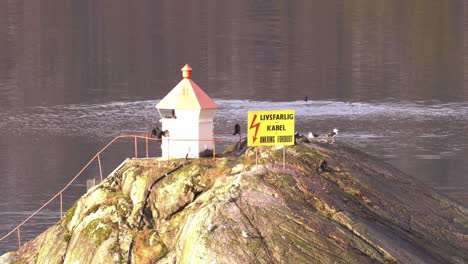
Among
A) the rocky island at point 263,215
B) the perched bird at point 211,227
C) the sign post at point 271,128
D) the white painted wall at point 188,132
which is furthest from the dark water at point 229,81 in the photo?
the perched bird at point 211,227

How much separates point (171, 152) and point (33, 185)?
26.6 m

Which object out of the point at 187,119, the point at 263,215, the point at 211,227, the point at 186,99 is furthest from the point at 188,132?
the point at 211,227

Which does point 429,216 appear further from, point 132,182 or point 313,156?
point 132,182

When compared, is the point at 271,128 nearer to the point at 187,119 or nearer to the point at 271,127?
the point at 271,127

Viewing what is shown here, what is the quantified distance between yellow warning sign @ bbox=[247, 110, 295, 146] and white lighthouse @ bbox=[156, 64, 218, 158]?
1.36m

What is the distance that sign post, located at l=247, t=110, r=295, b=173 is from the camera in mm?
24797

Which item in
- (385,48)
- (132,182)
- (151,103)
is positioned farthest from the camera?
(385,48)

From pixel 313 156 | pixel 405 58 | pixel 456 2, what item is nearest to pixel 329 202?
pixel 313 156

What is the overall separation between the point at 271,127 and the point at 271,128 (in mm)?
20

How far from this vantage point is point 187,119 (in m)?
26.0

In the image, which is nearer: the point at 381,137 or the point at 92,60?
the point at 381,137

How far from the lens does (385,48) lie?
110938 mm

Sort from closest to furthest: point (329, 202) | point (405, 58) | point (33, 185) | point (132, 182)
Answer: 1. point (329, 202)
2. point (132, 182)
3. point (33, 185)
4. point (405, 58)

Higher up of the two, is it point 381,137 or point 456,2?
point 456,2
